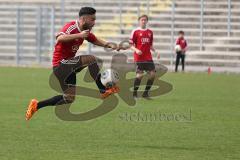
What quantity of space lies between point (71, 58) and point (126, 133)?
4.73 feet

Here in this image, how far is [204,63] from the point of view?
3662 centimetres

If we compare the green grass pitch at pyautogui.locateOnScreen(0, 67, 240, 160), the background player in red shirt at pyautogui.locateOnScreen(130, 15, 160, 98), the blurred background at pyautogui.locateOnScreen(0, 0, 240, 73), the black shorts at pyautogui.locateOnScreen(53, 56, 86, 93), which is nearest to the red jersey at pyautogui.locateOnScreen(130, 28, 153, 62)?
the background player in red shirt at pyautogui.locateOnScreen(130, 15, 160, 98)

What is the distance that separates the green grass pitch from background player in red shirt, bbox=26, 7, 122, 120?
23.6 inches

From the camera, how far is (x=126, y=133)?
39.2ft

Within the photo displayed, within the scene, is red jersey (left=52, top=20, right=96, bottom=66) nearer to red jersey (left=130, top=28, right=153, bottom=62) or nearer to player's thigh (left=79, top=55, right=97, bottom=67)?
player's thigh (left=79, top=55, right=97, bottom=67)

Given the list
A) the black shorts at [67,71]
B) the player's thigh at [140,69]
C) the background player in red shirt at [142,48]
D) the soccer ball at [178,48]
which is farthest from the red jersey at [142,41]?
the soccer ball at [178,48]

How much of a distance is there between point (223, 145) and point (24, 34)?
32.2m

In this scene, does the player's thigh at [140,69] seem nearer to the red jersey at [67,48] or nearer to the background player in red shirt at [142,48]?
the background player in red shirt at [142,48]

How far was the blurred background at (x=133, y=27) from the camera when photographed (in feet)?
122

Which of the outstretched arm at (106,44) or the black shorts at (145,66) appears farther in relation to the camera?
the black shorts at (145,66)

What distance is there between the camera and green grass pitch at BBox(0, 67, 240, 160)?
31.7 ft

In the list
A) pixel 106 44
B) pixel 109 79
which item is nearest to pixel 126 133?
pixel 109 79

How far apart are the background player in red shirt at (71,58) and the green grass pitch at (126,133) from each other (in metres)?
0.60

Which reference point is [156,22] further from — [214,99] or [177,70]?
[214,99]
